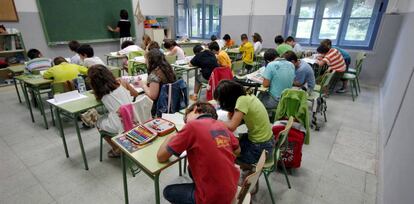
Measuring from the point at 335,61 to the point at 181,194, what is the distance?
4784mm


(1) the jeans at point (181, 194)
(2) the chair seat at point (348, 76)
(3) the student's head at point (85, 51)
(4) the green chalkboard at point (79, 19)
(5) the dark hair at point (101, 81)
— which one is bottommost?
(1) the jeans at point (181, 194)

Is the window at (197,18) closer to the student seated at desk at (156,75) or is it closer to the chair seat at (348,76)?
the chair seat at (348,76)

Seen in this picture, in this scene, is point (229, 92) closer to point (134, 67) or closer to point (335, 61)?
point (134, 67)

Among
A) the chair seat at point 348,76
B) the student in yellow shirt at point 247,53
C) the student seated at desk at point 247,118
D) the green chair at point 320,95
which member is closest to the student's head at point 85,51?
the student seated at desk at point 247,118

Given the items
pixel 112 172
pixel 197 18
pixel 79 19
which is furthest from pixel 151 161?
pixel 197 18

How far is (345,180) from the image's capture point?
2.38 meters

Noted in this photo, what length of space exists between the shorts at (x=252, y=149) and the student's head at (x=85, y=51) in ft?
10.6

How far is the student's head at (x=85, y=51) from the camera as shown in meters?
3.65

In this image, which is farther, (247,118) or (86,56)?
(86,56)

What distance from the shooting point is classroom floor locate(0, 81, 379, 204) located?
6.95ft

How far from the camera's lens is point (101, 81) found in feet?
7.27

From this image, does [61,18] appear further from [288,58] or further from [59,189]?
[288,58]

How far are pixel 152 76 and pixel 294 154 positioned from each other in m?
1.88

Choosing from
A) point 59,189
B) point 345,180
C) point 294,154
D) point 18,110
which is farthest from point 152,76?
point 18,110
